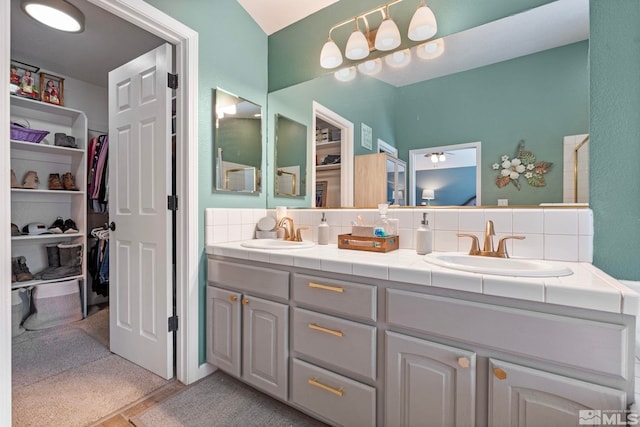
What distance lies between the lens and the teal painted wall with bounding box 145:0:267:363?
1.77 m

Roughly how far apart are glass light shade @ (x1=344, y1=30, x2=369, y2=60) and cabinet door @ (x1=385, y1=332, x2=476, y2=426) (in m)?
1.62

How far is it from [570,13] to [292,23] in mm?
1648

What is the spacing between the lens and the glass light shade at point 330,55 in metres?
1.90

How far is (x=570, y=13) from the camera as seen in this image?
1.27 meters

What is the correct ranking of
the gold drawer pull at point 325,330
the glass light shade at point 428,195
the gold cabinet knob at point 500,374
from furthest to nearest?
the glass light shade at point 428,195 → the gold drawer pull at point 325,330 → the gold cabinet knob at point 500,374

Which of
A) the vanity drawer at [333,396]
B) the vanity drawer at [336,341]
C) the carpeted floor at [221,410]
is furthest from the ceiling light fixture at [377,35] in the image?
the carpeted floor at [221,410]

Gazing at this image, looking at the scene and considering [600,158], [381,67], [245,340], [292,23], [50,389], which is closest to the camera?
[600,158]

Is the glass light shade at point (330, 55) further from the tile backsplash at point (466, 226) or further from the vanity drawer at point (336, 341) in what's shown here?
the vanity drawer at point (336, 341)

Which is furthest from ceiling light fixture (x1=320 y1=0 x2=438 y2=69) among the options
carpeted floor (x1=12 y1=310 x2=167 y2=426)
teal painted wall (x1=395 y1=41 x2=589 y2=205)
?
carpeted floor (x1=12 y1=310 x2=167 y2=426)

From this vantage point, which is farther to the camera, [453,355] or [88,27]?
[88,27]

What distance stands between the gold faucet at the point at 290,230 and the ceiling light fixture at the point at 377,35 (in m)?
1.09

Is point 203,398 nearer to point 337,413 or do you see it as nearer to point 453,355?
point 337,413

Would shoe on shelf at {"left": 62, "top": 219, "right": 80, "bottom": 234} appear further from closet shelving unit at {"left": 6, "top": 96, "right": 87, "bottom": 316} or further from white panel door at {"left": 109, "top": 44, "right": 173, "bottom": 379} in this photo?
white panel door at {"left": 109, "top": 44, "right": 173, "bottom": 379}

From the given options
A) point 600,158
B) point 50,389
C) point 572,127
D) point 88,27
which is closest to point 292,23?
point 88,27
